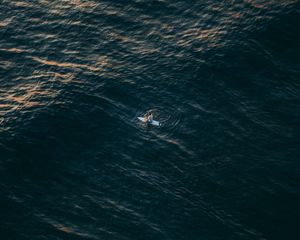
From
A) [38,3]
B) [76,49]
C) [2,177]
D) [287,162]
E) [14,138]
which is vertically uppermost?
[38,3]

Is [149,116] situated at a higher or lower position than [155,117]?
lower

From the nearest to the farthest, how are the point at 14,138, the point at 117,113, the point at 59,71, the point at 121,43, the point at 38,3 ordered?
the point at 14,138
the point at 117,113
the point at 59,71
the point at 121,43
the point at 38,3

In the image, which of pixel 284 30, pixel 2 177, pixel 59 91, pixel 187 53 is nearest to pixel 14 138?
pixel 2 177

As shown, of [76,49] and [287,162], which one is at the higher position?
[76,49]

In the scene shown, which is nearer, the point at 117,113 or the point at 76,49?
the point at 117,113

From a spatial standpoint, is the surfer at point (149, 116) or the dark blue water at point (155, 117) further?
the surfer at point (149, 116)

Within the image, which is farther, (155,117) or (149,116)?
(155,117)

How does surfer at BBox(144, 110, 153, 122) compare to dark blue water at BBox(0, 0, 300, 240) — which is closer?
dark blue water at BBox(0, 0, 300, 240)

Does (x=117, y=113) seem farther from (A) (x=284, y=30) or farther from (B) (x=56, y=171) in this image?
(A) (x=284, y=30)
